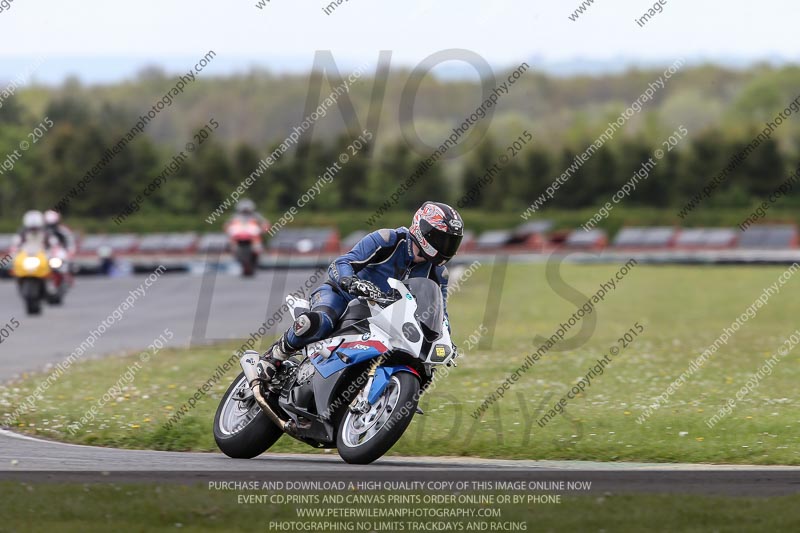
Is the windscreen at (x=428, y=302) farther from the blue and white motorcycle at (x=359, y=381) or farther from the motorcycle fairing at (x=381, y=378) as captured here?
the motorcycle fairing at (x=381, y=378)

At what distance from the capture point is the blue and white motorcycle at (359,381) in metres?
8.56

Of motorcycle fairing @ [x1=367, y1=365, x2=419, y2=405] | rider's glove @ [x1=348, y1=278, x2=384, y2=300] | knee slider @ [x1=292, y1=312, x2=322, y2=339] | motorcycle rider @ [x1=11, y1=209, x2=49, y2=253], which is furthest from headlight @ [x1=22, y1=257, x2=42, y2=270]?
motorcycle fairing @ [x1=367, y1=365, x2=419, y2=405]

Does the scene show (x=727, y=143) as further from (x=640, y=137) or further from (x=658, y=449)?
(x=658, y=449)

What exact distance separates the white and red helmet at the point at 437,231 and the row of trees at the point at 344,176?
71.8 meters

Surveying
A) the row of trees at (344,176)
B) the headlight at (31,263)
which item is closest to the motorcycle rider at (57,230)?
the headlight at (31,263)

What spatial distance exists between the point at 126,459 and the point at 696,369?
379 inches

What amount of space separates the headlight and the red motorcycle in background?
29.4 ft

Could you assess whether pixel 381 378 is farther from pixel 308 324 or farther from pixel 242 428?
pixel 242 428

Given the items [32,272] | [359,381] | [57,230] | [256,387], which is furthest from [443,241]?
[57,230]

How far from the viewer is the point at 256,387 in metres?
9.25

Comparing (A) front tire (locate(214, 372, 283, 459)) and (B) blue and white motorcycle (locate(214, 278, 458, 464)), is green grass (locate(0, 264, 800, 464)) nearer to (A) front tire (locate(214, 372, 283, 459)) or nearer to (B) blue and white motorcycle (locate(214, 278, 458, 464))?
(A) front tire (locate(214, 372, 283, 459))

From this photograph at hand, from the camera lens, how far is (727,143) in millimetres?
85125

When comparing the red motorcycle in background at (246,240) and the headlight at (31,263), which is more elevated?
the headlight at (31,263)
